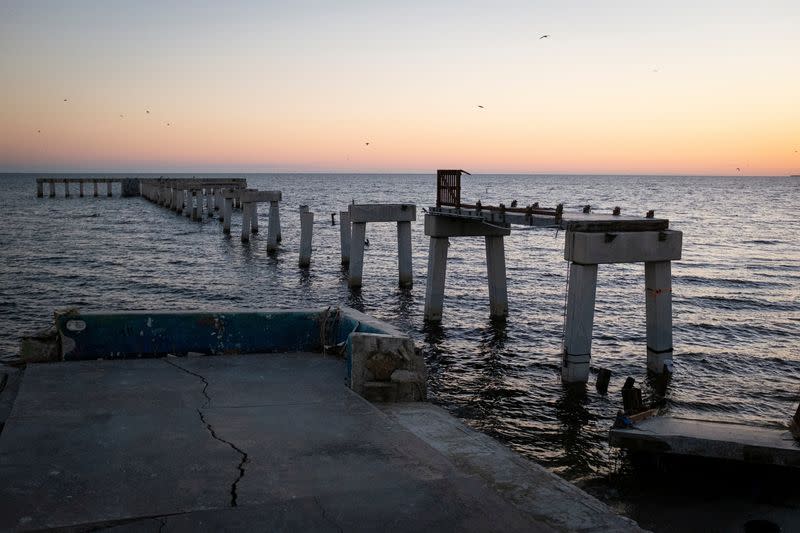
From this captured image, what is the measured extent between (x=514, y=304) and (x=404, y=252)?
16.9ft

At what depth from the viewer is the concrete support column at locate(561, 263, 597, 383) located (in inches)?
602

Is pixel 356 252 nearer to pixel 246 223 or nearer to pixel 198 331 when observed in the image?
pixel 198 331

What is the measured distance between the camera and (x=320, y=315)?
11.0 m

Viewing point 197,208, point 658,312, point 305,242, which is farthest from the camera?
point 197,208

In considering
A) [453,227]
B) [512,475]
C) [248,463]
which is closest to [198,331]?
[248,463]

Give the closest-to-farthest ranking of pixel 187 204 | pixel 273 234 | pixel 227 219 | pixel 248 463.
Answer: pixel 248 463 → pixel 273 234 → pixel 227 219 → pixel 187 204

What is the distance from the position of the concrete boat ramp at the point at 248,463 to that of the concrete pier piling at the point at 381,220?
1887 centimetres

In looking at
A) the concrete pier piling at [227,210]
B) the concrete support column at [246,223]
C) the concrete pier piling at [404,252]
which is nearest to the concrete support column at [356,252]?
the concrete pier piling at [404,252]

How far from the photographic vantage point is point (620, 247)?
15.2 m

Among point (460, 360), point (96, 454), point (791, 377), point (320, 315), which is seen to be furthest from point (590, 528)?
point (791, 377)

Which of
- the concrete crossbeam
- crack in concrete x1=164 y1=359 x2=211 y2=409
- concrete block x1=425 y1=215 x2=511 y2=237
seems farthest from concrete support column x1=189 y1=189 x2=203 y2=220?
crack in concrete x1=164 y1=359 x2=211 y2=409

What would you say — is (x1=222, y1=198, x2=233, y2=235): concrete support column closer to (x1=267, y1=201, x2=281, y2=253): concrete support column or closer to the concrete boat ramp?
(x1=267, y1=201, x2=281, y2=253): concrete support column

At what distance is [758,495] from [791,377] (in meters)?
9.26

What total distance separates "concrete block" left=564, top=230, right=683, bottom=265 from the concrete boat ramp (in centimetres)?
738
